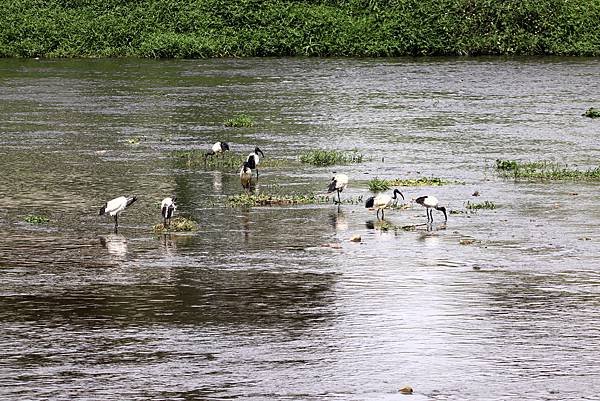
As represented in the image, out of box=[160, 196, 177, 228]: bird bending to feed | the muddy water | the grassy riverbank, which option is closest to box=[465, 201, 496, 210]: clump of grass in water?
the muddy water

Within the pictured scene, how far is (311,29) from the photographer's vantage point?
64.0 metres

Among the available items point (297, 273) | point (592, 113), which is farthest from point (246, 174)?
point (592, 113)

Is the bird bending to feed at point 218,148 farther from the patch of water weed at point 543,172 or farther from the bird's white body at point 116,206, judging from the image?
the bird's white body at point 116,206

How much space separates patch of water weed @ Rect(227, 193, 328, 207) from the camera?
872 inches

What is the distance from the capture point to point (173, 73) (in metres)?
53.5

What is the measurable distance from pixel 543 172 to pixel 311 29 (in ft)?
130

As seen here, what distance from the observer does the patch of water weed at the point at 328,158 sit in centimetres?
2697

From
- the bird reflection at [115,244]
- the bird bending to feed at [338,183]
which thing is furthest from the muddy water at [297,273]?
the bird bending to feed at [338,183]

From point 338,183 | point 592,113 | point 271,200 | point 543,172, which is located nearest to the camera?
point 338,183

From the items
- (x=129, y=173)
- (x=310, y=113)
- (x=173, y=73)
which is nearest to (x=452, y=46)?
(x=173, y=73)

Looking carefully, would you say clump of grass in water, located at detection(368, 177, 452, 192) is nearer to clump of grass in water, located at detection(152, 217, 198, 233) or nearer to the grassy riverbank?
clump of grass in water, located at detection(152, 217, 198, 233)

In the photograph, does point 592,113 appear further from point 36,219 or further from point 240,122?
point 36,219

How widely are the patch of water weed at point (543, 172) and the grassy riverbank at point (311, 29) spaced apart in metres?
35.7

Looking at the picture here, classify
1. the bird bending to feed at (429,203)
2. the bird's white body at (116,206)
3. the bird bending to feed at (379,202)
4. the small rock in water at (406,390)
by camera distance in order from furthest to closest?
the bird bending to feed at (379,202), the bird bending to feed at (429,203), the bird's white body at (116,206), the small rock in water at (406,390)
